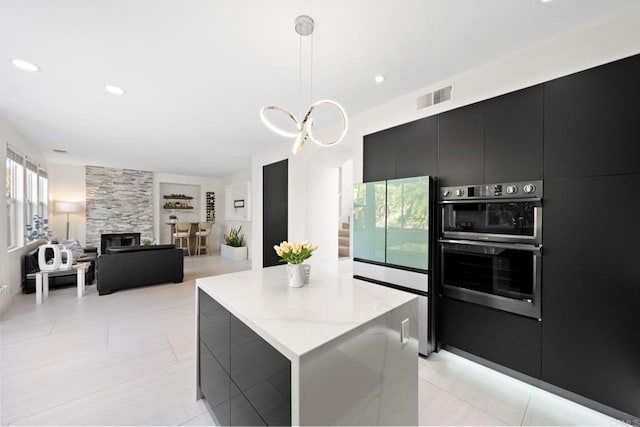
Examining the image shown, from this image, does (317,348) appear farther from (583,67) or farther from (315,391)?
(583,67)

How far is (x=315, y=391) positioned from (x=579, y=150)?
239cm

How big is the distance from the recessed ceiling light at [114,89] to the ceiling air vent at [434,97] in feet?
10.7

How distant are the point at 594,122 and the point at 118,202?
982cm

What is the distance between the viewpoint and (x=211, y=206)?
31.3 feet

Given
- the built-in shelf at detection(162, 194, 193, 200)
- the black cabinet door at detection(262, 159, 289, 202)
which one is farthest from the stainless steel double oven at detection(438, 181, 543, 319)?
the built-in shelf at detection(162, 194, 193, 200)

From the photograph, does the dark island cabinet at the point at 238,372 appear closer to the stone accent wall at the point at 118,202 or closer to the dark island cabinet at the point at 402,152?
the dark island cabinet at the point at 402,152

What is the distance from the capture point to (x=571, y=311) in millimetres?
1944

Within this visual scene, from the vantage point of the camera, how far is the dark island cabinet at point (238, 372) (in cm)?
111

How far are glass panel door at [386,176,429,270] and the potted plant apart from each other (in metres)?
5.97

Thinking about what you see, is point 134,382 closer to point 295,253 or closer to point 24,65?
point 295,253

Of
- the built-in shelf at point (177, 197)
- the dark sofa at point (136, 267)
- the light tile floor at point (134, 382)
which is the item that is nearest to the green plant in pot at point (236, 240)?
the built-in shelf at point (177, 197)

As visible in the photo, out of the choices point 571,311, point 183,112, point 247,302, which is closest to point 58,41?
point 183,112

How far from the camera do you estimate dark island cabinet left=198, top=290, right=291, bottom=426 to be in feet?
3.63

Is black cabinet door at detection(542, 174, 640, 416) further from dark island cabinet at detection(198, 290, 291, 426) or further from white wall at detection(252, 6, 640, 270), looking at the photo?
dark island cabinet at detection(198, 290, 291, 426)
